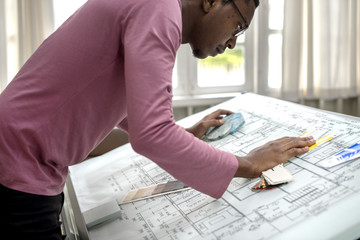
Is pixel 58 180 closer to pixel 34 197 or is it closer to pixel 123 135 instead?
pixel 34 197

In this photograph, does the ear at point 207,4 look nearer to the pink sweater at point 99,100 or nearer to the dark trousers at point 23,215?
the pink sweater at point 99,100

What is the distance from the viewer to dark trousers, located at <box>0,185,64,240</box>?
836mm

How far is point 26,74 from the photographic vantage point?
86cm

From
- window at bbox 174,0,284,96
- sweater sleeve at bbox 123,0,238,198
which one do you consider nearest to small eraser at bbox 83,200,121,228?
sweater sleeve at bbox 123,0,238,198

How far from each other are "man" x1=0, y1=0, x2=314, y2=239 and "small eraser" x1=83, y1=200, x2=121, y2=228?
183 mm

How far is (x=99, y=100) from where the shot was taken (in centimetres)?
85

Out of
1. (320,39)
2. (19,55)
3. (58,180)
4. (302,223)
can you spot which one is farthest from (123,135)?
(320,39)

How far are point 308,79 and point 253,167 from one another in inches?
82.9

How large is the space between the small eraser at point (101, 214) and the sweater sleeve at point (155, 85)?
1.25 ft

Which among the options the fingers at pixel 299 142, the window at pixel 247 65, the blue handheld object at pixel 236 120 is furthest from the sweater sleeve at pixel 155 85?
the window at pixel 247 65

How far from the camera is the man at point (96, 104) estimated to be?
74 centimetres

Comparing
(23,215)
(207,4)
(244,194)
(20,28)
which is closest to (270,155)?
(244,194)

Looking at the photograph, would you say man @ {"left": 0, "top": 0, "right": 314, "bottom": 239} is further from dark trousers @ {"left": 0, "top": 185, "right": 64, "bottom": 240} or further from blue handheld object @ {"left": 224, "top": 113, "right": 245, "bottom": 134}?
blue handheld object @ {"left": 224, "top": 113, "right": 245, "bottom": 134}

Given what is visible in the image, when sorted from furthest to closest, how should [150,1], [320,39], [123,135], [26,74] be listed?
[320,39] < [123,135] < [26,74] < [150,1]
